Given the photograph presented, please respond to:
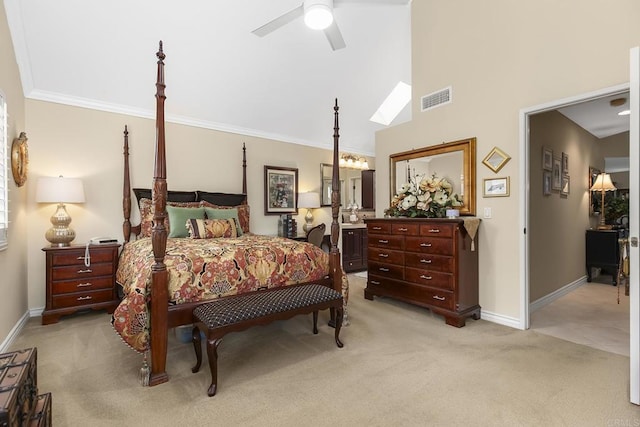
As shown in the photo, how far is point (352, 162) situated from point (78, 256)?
477 centimetres

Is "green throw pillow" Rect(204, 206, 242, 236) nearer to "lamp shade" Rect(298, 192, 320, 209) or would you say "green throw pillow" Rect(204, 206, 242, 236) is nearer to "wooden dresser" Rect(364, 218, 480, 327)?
"lamp shade" Rect(298, 192, 320, 209)

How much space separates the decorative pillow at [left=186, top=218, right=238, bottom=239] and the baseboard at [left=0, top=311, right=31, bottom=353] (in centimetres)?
174

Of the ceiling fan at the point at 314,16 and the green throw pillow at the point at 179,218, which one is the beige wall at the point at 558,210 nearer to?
the ceiling fan at the point at 314,16

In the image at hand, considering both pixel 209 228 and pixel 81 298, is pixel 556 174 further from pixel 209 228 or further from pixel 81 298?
pixel 81 298

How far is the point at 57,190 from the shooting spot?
336 cm

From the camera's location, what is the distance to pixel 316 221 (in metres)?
6.07

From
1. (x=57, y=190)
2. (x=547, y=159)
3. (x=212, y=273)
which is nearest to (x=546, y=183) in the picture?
(x=547, y=159)

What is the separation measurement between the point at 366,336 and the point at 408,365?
604mm

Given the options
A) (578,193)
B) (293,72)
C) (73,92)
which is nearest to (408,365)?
(293,72)

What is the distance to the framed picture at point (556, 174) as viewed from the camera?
4100 millimetres

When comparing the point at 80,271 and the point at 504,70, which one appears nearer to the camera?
the point at 504,70

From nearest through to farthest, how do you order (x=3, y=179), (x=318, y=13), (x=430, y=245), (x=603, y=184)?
(x=3, y=179), (x=318, y=13), (x=430, y=245), (x=603, y=184)

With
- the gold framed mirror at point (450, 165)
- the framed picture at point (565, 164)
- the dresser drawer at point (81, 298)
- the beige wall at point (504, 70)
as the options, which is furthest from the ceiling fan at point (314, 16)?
the framed picture at point (565, 164)

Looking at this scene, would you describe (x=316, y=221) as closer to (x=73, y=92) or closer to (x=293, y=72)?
(x=293, y=72)
